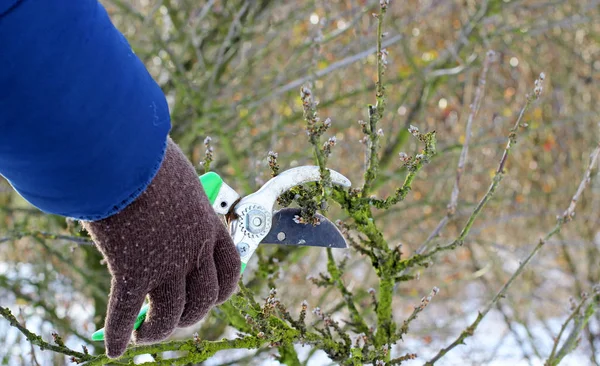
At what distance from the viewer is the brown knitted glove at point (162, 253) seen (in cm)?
130

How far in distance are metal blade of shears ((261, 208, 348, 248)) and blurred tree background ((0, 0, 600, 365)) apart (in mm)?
1661

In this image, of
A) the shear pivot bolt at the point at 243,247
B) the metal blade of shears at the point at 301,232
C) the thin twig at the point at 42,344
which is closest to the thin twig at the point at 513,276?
the metal blade of shears at the point at 301,232

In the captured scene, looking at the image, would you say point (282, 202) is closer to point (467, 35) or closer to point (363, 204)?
point (363, 204)

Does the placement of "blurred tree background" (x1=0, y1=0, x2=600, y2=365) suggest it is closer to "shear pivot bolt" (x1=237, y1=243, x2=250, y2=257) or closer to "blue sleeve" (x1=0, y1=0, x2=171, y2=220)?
"shear pivot bolt" (x1=237, y1=243, x2=250, y2=257)

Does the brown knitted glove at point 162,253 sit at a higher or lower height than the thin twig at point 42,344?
higher

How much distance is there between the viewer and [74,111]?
1.16m

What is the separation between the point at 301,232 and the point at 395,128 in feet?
12.3

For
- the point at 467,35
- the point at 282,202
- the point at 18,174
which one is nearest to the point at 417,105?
the point at 467,35

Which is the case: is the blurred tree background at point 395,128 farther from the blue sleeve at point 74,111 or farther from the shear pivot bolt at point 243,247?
the blue sleeve at point 74,111

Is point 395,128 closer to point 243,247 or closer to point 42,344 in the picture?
point 243,247

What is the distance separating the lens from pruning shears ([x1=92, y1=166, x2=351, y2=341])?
1.48 metres

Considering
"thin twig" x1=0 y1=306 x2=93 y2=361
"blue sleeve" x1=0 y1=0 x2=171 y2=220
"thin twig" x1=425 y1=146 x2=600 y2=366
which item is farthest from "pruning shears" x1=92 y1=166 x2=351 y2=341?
"thin twig" x1=425 y1=146 x2=600 y2=366

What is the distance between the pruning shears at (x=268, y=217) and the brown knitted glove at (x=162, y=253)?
0.32 feet

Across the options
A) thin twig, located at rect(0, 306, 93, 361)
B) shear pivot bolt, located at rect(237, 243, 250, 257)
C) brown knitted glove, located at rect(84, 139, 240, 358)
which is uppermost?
shear pivot bolt, located at rect(237, 243, 250, 257)
